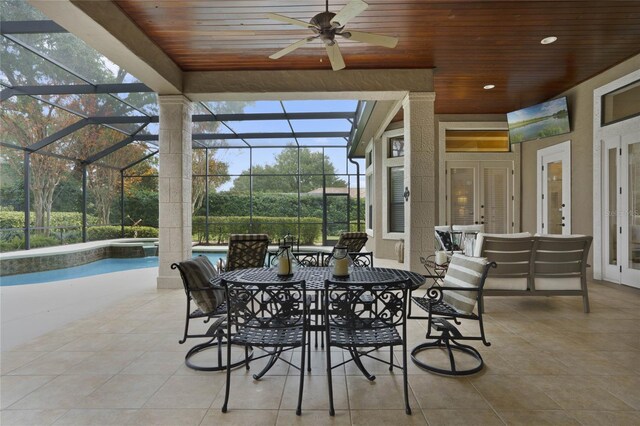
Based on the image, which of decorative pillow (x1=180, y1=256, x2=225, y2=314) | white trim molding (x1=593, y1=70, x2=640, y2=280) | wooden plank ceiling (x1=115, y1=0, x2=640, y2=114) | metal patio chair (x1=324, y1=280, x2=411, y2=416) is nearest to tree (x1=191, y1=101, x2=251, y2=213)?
wooden plank ceiling (x1=115, y1=0, x2=640, y2=114)

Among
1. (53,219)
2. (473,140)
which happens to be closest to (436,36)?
(473,140)

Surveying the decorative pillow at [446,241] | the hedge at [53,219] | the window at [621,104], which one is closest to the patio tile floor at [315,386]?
the decorative pillow at [446,241]

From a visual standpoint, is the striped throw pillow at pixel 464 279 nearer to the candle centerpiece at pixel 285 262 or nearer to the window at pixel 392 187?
the candle centerpiece at pixel 285 262

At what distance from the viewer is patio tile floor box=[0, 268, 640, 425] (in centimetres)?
195

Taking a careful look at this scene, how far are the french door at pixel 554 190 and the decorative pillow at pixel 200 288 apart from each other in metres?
6.62

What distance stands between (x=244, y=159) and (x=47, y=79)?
6457 mm

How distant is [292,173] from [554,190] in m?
8.14

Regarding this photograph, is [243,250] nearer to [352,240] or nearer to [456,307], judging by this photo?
[352,240]

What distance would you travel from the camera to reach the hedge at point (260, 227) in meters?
12.2

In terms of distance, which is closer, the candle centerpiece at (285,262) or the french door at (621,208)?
the candle centerpiece at (285,262)

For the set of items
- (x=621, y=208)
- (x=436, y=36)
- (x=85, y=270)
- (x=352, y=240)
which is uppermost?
(x=436, y=36)

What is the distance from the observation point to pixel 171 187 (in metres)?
5.25

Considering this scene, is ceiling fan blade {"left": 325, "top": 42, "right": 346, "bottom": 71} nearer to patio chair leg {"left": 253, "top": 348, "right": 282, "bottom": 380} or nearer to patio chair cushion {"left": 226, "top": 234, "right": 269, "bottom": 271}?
patio chair cushion {"left": 226, "top": 234, "right": 269, "bottom": 271}

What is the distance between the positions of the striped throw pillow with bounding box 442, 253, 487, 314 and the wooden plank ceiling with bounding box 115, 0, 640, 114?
2.71 metres
